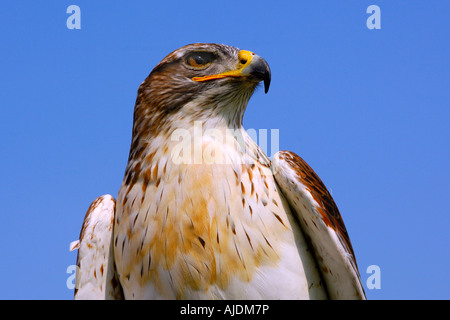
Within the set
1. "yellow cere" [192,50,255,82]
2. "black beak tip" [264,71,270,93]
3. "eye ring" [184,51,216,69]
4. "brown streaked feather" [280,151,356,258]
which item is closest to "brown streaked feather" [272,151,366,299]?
"brown streaked feather" [280,151,356,258]

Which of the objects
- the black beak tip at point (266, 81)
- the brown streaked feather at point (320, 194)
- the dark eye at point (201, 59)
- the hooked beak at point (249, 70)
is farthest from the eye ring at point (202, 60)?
the brown streaked feather at point (320, 194)

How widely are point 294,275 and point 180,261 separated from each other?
927 mm

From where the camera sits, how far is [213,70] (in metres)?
5.18

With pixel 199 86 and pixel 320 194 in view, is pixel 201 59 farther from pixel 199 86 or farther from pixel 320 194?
pixel 320 194

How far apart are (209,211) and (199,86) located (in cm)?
118

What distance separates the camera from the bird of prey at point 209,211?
4512 millimetres

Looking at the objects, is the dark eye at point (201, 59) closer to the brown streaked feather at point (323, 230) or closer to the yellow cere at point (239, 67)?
the yellow cere at point (239, 67)

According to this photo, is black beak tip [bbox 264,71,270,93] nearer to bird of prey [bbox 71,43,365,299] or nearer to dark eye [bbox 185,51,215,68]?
bird of prey [bbox 71,43,365,299]

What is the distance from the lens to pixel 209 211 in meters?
4.56

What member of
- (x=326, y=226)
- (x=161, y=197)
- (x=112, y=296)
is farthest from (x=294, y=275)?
(x=112, y=296)

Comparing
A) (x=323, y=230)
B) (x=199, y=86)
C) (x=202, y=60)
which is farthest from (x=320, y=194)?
(x=202, y=60)

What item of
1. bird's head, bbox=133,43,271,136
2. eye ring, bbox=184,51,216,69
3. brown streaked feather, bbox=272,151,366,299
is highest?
eye ring, bbox=184,51,216,69

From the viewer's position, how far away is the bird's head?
5.05 metres
